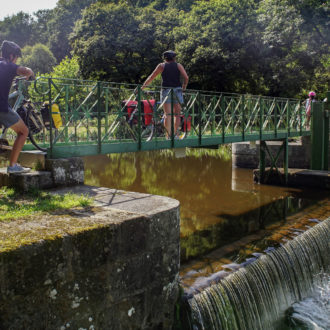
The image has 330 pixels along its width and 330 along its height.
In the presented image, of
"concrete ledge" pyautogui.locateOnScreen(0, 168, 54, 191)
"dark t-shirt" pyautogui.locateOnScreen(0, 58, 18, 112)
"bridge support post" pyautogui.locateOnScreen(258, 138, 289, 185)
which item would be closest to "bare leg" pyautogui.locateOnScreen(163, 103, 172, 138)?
"concrete ledge" pyautogui.locateOnScreen(0, 168, 54, 191)

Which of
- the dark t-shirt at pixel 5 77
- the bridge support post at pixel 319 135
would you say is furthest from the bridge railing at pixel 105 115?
the bridge support post at pixel 319 135

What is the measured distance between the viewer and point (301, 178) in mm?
15453

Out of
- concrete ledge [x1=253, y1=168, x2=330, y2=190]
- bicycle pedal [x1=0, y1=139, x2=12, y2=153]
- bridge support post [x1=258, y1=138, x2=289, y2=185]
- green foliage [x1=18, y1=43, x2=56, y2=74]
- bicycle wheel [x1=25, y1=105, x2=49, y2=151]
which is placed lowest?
concrete ledge [x1=253, y1=168, x2=330, y2=190]

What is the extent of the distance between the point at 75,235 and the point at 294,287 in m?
5.15

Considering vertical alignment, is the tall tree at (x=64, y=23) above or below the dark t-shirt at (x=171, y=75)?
above

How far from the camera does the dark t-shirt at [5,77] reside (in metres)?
5.01

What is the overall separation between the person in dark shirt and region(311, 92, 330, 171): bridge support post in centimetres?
989

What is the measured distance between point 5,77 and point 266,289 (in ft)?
16.9

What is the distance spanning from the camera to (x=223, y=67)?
29.9 metres

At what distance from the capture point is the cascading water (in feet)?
19.3

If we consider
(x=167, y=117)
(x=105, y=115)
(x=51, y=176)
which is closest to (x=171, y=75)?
(x=167, y=117)

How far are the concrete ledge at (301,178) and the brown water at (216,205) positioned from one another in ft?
1.57

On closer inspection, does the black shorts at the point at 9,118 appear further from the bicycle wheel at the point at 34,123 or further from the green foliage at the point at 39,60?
the green foliage at the point at 39,60

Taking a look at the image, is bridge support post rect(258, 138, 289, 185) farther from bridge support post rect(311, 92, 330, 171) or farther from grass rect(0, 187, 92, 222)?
grass rect(0, 187, 92, 222)
